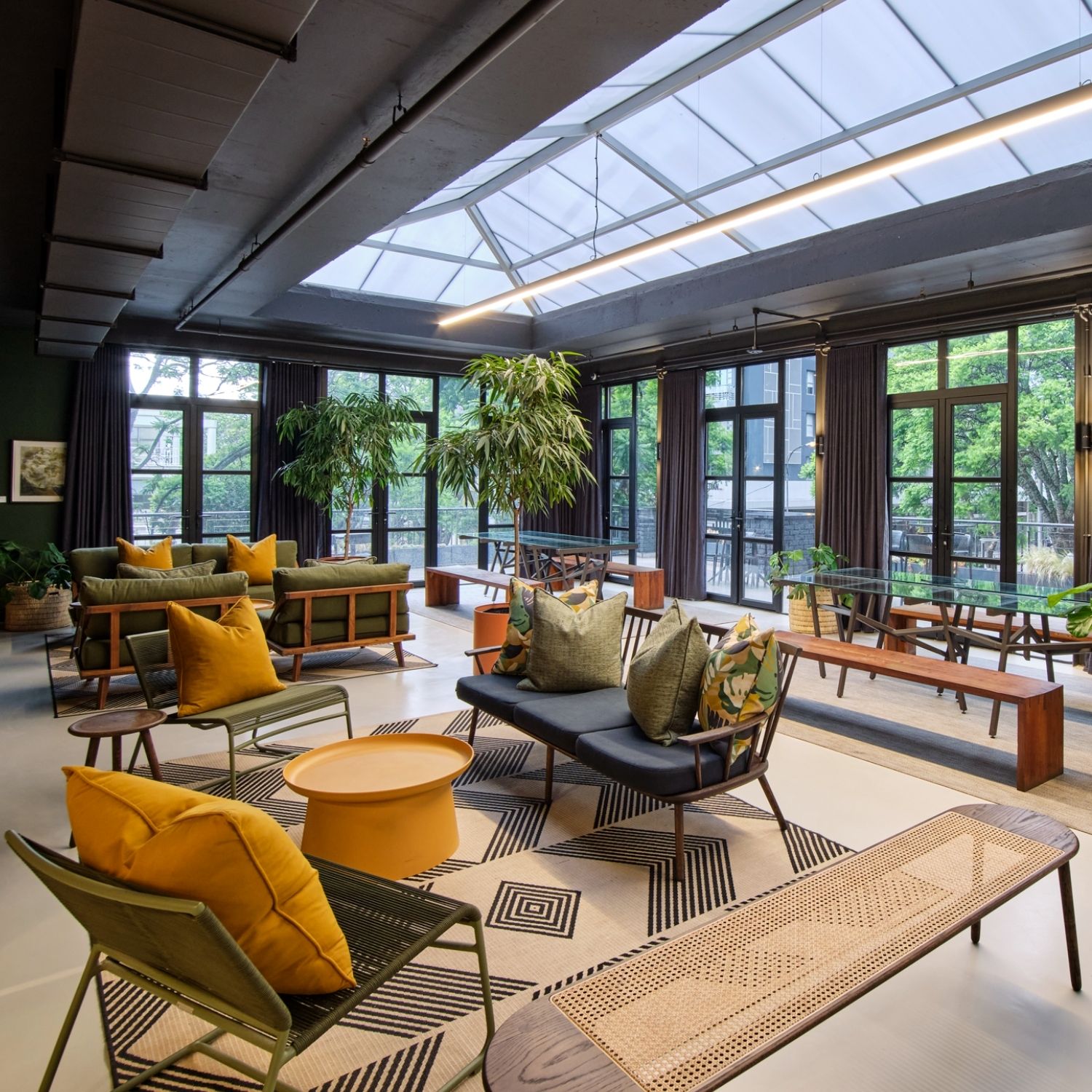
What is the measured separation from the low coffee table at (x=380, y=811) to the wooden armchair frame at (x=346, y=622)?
2.90 meters

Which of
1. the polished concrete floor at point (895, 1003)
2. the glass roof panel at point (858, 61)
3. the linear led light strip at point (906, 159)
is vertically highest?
the glass roof panel at point (858, 61)

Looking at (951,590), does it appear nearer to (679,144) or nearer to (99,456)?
(679,144)

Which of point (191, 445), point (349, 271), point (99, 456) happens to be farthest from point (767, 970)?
point (191, 445)

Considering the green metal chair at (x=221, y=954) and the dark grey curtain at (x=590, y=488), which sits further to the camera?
the dark grey curtain at (x=590, y=488)

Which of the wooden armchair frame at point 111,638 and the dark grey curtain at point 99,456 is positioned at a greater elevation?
the dark grey curtain at point 99,456

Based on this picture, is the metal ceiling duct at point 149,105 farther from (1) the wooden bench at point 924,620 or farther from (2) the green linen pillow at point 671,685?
(1) the wooden bench at point 924,620

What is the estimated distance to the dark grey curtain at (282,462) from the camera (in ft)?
32.3

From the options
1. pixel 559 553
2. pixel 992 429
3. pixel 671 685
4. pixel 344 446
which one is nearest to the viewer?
pixel 671 685

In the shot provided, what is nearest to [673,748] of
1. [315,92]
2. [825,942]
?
[825,942]

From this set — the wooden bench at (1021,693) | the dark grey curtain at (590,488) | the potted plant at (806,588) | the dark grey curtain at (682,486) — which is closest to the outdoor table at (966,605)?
the wooden bench at (1021,693)

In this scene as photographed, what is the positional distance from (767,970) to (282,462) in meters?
9.28

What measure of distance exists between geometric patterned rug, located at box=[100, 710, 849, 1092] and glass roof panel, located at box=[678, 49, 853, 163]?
15.6ft

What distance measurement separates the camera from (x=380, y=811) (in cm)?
287

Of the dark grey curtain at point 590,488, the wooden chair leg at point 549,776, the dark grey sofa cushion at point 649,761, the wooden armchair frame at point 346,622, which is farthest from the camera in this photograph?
the dark grey curtain at point 590,488
